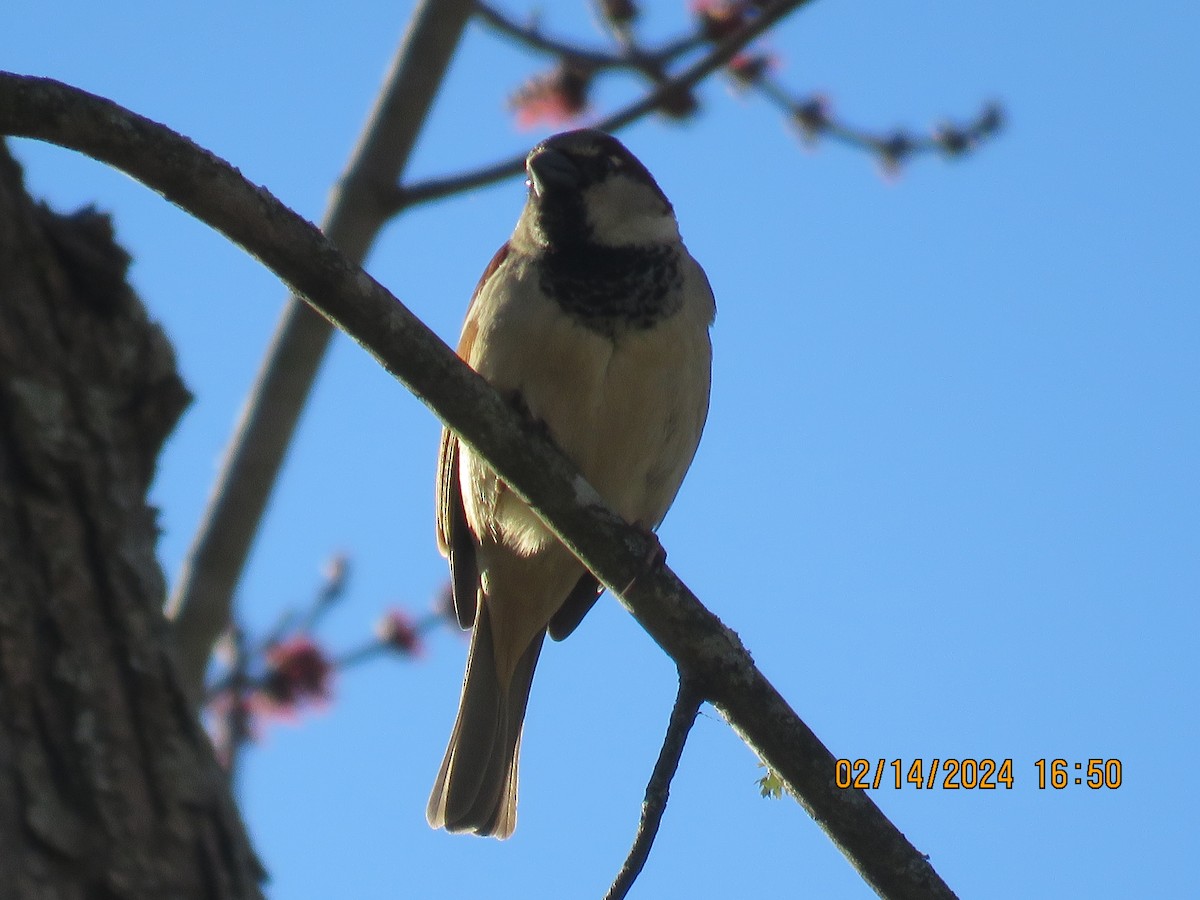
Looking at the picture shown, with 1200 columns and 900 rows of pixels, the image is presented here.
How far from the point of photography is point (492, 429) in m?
2.56

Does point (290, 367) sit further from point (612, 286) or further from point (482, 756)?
point (482, 756)

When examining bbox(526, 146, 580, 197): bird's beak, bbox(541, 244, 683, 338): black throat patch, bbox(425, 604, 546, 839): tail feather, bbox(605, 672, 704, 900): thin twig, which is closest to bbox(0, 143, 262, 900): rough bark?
bbox(605, 672, 704, 900): thin twig

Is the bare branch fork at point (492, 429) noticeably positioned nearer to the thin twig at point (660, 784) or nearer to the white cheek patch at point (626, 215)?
the thin twig at point (660, 784)

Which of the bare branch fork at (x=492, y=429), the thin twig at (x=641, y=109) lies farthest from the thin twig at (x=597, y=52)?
the bare branch fork at (x=492, y=429)

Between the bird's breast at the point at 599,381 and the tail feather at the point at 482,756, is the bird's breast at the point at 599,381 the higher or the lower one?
the higher one

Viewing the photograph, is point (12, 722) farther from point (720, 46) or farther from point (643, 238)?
point (720, 46)

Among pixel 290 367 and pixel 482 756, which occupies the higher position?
pixel 290 367

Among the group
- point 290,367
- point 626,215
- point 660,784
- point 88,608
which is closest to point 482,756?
point 290,367

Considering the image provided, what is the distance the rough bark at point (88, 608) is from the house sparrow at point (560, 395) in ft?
4.60

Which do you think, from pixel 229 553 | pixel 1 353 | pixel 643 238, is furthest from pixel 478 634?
pixel 1 353

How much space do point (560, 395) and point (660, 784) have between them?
4.71 ft

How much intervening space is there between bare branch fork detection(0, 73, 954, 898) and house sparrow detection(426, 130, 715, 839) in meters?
1.06

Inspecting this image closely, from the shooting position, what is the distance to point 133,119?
218 cm

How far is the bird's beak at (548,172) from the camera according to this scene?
4.10 metres
